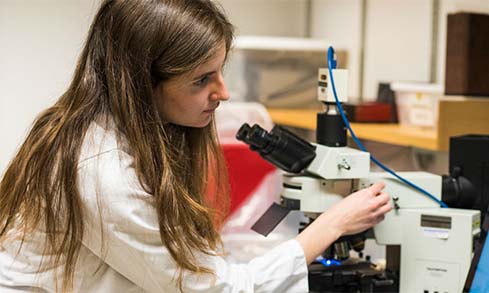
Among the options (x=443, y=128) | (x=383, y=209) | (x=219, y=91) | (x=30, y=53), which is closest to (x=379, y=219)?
(x=383, y=209)

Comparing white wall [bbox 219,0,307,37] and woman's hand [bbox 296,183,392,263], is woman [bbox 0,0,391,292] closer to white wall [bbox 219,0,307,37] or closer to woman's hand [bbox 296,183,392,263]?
woman's hand [bbox 296,183,392,263]

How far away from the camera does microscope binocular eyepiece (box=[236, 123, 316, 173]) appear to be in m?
1.47

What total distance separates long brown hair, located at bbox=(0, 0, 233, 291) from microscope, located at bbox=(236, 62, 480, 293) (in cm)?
19

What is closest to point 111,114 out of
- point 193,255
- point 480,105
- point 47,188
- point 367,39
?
point 47,188

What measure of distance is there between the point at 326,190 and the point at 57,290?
0.54m

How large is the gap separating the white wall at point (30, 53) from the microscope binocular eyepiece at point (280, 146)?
2.86 meters

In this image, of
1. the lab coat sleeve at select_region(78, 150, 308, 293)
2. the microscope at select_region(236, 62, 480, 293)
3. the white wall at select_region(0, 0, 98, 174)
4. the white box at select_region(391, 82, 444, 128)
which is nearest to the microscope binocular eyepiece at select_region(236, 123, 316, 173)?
the microscope at select_region(236, 62, 480, 293)

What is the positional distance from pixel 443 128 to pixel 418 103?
1.40 ft

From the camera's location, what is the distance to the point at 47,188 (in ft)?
4.41

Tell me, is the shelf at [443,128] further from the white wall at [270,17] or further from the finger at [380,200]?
the white wall at [270,17]

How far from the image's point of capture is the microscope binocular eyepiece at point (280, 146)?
1.47m

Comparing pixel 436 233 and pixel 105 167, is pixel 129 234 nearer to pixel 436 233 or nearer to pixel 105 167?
pixel 105 167

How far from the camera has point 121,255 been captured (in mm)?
1349

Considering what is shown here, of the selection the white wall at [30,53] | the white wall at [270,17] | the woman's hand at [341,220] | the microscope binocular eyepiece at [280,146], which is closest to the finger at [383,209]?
the woman's hand at [341,220]
